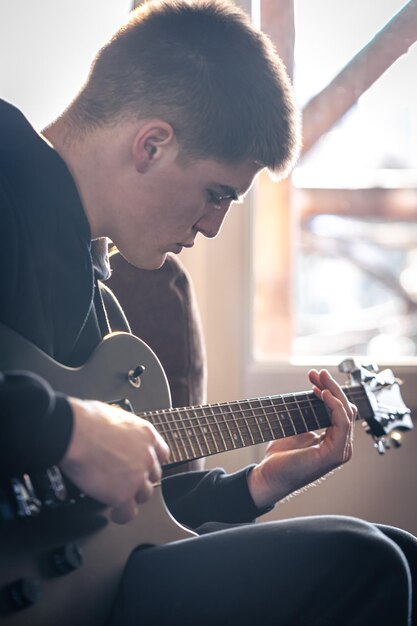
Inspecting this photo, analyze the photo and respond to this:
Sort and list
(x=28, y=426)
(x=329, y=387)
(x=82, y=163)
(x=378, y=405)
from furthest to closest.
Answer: (x=378, y=405) < (x=329, y=387) < (x=82, y=163) < (x=28, y=426)

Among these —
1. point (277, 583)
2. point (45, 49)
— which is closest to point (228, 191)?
point (277, 583)

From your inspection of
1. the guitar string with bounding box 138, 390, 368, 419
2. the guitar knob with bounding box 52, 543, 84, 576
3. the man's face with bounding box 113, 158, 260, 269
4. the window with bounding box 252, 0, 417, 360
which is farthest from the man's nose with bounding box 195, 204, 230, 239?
the window with bounding box 252, 0, 417, 360

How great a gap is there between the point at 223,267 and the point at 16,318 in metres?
1.02

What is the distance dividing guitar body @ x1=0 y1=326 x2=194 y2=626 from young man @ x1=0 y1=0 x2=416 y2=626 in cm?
3

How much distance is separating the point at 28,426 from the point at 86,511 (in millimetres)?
196

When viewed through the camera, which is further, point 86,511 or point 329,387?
point 329,387

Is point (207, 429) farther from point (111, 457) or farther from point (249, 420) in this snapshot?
point (111, 457)

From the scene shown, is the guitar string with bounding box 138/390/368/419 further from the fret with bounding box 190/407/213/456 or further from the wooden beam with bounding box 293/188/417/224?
the wooden beam with bounding box 293/188/417/224

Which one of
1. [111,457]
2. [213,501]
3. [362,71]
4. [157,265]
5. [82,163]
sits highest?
[362,71]

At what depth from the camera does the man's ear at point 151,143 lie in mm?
1004

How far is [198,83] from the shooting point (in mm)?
1021

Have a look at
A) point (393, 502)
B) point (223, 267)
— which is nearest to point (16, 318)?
point (223, 267)

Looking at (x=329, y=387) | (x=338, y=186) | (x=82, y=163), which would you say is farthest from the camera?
(x=338, y=186)

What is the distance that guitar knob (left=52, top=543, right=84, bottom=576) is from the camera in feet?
2.68
